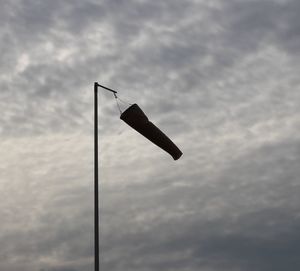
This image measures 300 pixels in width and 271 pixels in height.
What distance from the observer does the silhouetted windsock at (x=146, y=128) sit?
1249 inches

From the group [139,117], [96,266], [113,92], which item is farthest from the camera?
[113,92]

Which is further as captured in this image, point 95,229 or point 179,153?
point 179,153

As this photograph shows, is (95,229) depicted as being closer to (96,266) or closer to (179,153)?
(96,266)

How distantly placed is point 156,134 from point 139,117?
1219 millimetres

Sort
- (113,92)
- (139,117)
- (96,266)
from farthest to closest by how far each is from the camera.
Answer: (113,92) < (139,117) < (96,266)

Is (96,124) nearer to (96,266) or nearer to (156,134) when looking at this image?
(156,134)

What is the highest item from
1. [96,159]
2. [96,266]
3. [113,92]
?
[113,92]

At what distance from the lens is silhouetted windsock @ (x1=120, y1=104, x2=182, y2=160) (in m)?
31.7

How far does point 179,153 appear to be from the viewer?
33125 mm

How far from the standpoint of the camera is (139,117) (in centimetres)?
3181

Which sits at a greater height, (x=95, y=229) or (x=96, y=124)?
(x=96, y=124)

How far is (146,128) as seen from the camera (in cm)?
3219

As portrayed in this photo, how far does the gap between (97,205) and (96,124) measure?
13.2 feet

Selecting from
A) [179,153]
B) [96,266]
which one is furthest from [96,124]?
[96,266]
